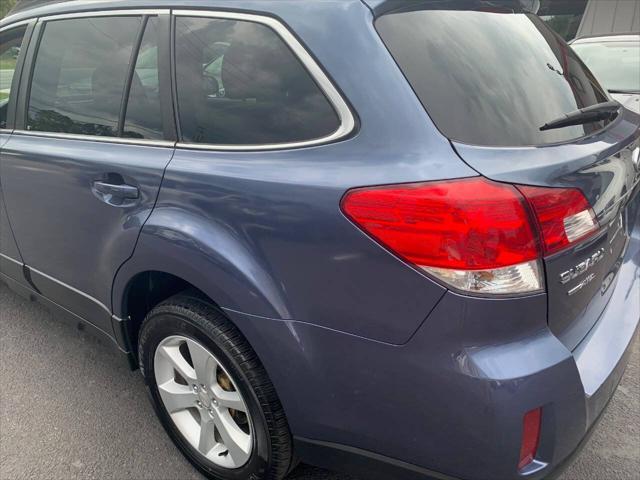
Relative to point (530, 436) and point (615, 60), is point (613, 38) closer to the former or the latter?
point (615, 60)

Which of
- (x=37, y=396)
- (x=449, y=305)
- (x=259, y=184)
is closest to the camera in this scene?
(x=449, y=305)

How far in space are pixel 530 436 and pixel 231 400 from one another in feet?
3.20

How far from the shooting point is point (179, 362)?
203 centimetres

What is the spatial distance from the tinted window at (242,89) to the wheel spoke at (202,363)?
0.72 m

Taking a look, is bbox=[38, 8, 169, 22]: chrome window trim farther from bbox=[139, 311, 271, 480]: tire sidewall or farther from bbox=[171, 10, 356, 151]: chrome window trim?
bbox=[139, 311, 271, 480]: tire sidewall

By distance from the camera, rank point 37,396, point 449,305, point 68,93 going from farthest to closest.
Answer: point 37,396
point 68,93
point 449,305

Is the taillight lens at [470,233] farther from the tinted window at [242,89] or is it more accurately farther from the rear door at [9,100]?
the rear door at [9,100]

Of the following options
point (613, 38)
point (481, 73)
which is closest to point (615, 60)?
point (613, 38)

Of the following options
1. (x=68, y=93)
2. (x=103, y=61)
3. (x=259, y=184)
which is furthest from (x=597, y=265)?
(x=68, y=93)

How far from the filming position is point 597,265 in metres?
1.62

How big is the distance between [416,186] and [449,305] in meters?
0.30

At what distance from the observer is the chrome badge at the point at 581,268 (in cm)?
143

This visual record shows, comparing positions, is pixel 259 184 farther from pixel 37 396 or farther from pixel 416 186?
pixel 37 396

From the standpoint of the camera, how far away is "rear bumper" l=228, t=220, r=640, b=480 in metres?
1.34
